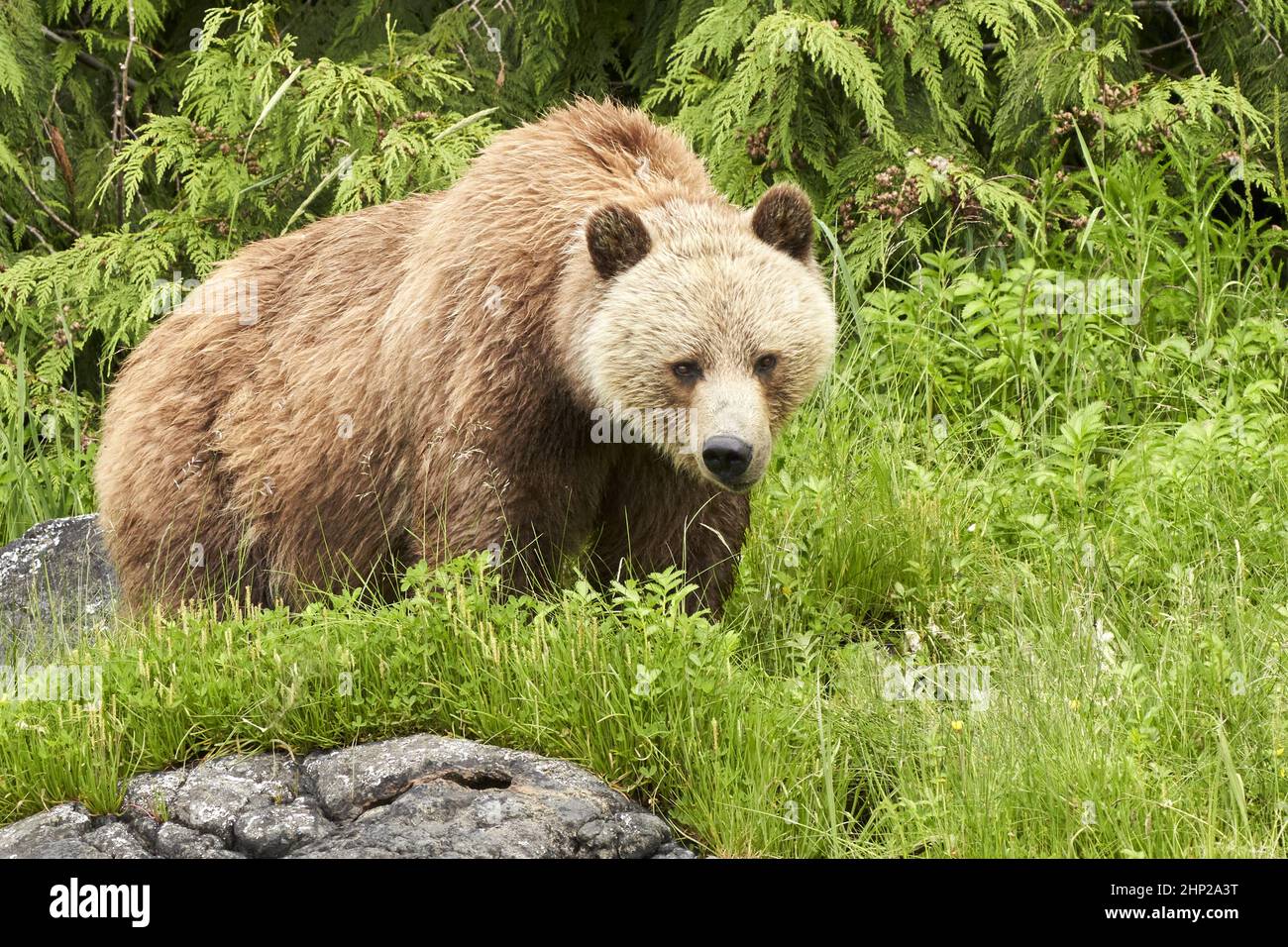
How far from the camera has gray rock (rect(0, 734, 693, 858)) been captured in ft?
12.0

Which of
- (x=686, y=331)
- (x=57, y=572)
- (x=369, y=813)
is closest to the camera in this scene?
(x=369, y=813)

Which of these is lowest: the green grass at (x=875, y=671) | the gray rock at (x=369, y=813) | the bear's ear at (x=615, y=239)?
the gray rock at (x=369, y=813)

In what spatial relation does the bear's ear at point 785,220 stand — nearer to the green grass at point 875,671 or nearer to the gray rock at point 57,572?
the green grass at point 875,671

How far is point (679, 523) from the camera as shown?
5176mm

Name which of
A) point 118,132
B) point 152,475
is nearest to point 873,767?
point 152,475

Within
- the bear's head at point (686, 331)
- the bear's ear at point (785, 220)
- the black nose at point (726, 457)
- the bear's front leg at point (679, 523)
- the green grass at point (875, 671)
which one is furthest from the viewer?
the bear's front leg at point (679, 523)

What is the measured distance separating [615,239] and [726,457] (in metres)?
0.76

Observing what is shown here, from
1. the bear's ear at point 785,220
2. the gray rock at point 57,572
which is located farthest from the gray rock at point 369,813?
the gray rock at point 57,572

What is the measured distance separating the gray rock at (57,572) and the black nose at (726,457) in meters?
2.79

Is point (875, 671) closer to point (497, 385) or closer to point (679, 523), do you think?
Answer: point (679, 523)

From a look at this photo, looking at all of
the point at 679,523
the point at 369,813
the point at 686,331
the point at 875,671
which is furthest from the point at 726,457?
the point at 369,813

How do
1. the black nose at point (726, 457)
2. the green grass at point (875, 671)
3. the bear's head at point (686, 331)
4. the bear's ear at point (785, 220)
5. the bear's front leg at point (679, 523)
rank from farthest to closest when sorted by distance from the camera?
the bear's front leg at point (679, 523) → the bear's ear at point (785, 220) → the bear's head at point (686, 331) → the black nose at point (726, 457) → the green grass at point (875, 671)

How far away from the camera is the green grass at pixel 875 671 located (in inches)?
153

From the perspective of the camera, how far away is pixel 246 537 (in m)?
5.80
